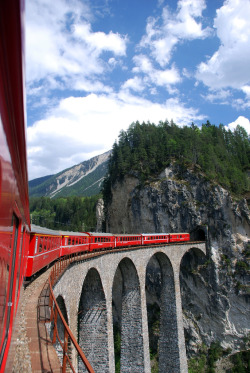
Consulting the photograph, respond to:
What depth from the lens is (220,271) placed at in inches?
1383

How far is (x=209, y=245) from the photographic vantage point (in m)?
36.0

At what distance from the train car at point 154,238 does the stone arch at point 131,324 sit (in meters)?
4.30

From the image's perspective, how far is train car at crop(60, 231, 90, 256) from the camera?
1475 centimetres

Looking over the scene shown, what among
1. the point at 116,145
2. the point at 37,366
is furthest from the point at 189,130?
the point at 37,366

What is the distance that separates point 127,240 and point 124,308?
548 centimetres

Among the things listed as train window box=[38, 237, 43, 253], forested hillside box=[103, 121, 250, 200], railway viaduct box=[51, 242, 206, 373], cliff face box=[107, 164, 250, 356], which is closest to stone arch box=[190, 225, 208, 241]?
cliff face box=[107, 164, 250, 356]

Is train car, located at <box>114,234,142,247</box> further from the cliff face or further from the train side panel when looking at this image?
the cliff face

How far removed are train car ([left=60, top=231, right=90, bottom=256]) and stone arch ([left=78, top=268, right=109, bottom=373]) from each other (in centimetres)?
Answer: 158

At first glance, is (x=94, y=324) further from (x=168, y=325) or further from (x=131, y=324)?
(x=168, y=325)

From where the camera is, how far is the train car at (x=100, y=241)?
1875 centimetres

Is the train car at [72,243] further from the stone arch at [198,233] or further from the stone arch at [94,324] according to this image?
the stone arch at [198,233]

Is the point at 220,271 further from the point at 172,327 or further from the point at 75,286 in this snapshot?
the point at 75,286

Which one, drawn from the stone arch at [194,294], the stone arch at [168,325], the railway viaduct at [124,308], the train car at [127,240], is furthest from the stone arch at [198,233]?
the train car at [127,240]

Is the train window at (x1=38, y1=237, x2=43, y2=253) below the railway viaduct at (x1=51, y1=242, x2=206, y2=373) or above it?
above
